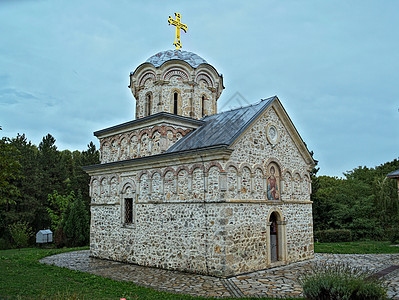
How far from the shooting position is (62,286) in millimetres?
9227

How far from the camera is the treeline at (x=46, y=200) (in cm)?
2253

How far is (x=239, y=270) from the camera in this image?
10797 mm

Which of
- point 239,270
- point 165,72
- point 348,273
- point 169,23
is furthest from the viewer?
point 169,23

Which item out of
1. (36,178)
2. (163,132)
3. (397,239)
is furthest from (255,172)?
(36,178)

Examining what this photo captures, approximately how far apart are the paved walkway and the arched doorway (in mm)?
646

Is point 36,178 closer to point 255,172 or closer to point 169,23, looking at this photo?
point 169,23

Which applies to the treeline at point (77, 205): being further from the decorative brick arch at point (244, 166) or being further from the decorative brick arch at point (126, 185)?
the decorative brick arch at point (244, 166)

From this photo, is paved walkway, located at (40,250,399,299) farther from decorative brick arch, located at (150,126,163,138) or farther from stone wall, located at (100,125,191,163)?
decorative brick arch, located at (150,126,163,138)

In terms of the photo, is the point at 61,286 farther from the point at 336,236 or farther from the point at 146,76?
the point at 336,236

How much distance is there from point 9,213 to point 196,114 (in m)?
19.7

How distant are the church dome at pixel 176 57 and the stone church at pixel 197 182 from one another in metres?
0.09

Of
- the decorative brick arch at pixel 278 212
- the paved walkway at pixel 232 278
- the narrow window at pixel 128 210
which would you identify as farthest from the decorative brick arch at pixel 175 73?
the paved walkway at pixel 232 278

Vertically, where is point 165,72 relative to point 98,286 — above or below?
above

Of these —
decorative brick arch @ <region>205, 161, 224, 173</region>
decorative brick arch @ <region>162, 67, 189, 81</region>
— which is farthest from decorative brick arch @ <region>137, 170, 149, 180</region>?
decorative brick arch @ <region>162, 67, 189, 81</region>
